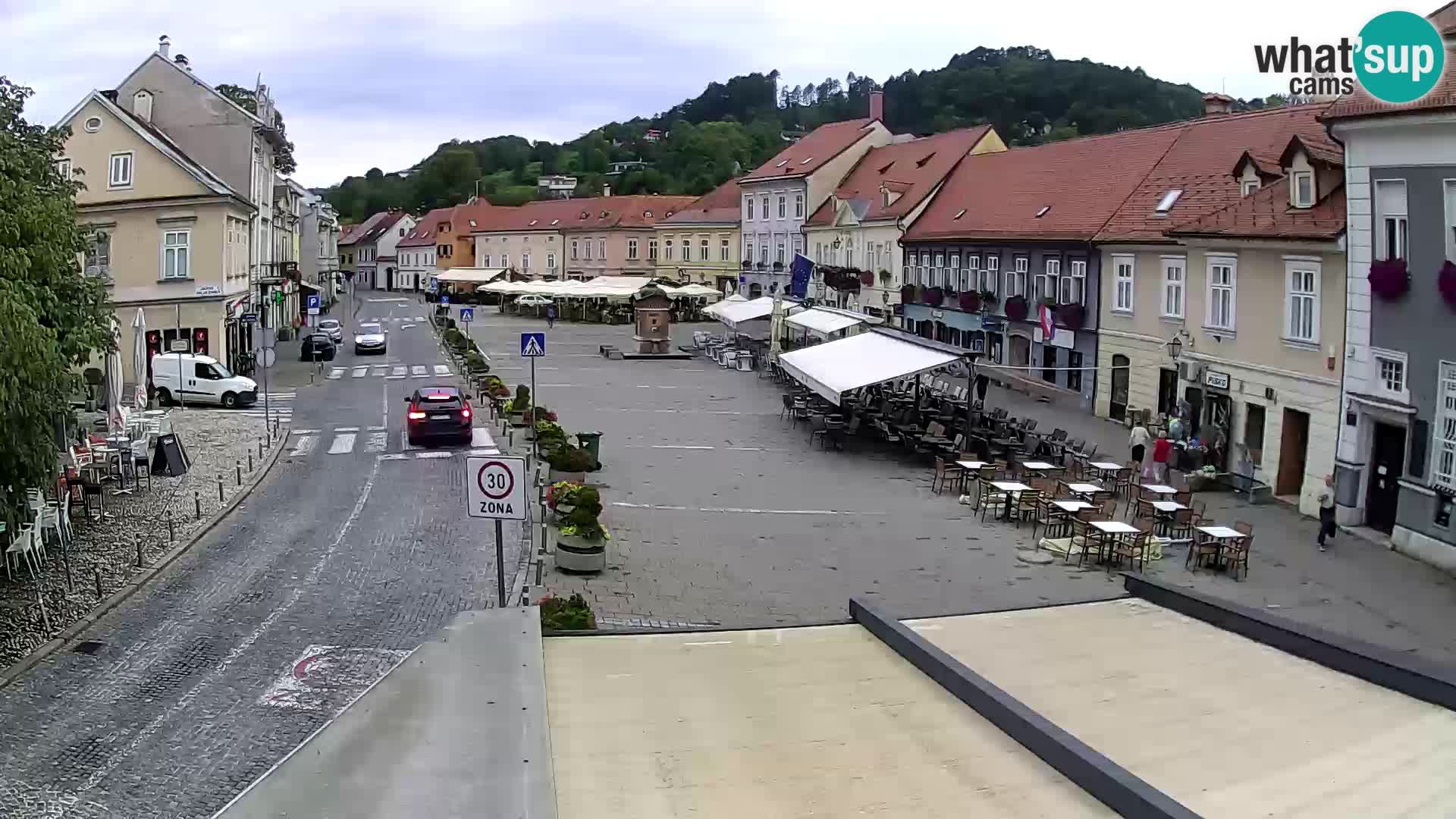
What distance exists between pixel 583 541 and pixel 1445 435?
43.3 ft

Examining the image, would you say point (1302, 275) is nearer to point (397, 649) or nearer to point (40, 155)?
point (397, 649)

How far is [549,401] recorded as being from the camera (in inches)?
1522

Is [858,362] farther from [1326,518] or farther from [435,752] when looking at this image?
[435,752]

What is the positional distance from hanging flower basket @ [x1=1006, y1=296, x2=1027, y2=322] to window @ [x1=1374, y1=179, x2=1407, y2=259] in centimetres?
1963

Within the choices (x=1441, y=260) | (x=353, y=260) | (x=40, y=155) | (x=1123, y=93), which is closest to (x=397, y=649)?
(x=40, y=155)

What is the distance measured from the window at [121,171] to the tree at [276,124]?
47.2ft

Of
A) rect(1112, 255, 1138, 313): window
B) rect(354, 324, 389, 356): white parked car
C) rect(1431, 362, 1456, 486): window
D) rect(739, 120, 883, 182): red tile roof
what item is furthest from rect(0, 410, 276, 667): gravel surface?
rect(739, 120, 883, 182): red tile roof

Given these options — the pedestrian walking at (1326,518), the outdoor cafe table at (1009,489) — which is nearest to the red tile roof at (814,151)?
the outdoor cafe table at (1009,489)

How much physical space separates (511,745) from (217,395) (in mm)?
34151

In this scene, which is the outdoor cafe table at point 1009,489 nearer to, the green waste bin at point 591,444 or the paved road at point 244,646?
the green waste bin at point 591,444

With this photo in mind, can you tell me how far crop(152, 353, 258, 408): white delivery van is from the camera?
36906 mm

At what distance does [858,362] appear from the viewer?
30.5 m

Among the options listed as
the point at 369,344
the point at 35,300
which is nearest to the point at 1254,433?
the point at 35,300

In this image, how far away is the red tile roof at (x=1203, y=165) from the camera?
3144 centimetres
